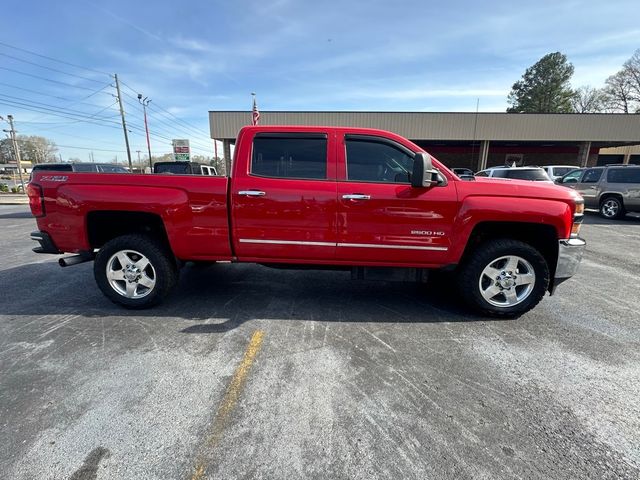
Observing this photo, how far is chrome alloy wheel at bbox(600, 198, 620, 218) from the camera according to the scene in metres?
11.2

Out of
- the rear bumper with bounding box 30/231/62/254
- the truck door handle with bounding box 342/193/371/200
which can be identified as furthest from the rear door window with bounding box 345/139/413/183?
the rear bumper with bounding box 30/231/62/254

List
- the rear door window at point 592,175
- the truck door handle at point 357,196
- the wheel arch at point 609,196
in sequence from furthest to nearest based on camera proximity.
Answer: the rear door window at point 592,175 → the wheel arch at point 609,196 → the truck door handle at point 357,196

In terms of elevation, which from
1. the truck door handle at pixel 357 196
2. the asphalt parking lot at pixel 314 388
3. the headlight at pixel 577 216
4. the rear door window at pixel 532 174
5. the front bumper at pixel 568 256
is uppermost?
the rear door window at pixel 532 174

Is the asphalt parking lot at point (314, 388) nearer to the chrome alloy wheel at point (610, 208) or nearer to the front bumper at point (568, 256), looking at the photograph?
the front bumper at point (568, 256)

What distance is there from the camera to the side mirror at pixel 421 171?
125 inches

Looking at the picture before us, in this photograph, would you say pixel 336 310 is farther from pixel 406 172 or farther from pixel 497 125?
pixel 497 125

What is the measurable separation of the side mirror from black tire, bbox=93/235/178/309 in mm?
2876

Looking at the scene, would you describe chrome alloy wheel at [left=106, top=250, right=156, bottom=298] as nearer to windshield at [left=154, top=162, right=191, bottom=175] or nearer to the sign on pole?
windshield at [left=154, top=162, right=191, bottom=175]

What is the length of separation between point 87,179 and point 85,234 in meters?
0.63

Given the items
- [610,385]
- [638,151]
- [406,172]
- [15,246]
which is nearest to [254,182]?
[406,172]

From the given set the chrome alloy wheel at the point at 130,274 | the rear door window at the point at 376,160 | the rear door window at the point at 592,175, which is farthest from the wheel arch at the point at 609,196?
the chrome alloy wheel at the point at 130,274

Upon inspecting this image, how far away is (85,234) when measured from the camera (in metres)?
3.68

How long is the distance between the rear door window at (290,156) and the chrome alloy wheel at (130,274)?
1671mm

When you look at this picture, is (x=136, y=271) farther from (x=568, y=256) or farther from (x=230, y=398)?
(x=568, y=256)
